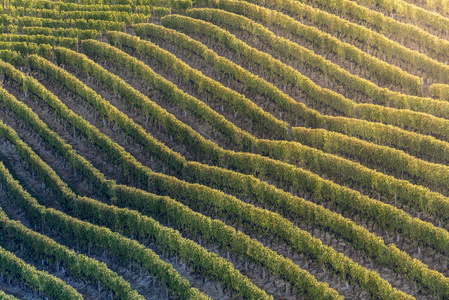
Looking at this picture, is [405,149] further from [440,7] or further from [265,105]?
[440,7]

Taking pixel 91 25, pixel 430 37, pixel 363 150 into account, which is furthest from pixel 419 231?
pixel 91 25

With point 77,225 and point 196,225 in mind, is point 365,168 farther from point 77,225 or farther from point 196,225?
point 77,225

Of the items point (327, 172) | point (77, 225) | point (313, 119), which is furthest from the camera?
point (313, 119)

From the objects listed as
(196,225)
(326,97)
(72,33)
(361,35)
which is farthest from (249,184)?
(72,33)

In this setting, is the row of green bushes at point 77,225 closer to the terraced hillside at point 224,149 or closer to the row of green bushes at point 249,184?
the terraced hillside at point 224,149

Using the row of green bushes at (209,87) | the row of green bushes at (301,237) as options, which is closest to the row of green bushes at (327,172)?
the row of green bushes at (209,87)

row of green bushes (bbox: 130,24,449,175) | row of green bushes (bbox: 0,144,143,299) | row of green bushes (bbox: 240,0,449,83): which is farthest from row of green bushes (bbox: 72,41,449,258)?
row of green bushes (bbox: 240,0,449,83)

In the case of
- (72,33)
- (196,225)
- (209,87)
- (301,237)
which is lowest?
(196,225)

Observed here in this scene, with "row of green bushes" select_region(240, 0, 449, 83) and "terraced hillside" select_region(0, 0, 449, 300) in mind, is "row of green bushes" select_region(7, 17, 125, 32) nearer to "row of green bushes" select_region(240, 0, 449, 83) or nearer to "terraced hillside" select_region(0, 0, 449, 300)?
"terraced hillside" select_region(0, 0, 449, 300)
